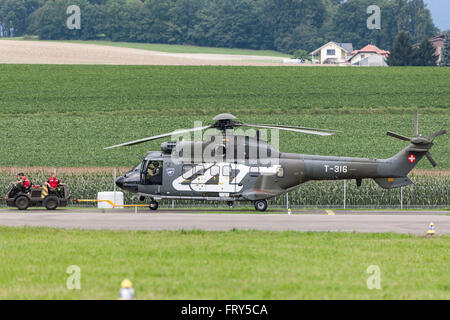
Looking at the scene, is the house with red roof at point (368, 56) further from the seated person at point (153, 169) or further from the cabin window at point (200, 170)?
the cabin window at point (200, 170)

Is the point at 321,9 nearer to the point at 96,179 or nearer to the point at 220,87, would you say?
the point at 220,87

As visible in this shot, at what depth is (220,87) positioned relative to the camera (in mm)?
64688

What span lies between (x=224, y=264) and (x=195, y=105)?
45050 millimetres

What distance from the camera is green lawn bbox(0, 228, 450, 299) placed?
35.2 ft

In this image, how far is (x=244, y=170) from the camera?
95.5ft

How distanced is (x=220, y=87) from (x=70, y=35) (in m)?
61.9

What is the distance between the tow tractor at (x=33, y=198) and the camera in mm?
29516

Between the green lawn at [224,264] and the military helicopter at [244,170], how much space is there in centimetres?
1004

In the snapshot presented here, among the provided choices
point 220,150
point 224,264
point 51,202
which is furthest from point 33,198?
point 224,264

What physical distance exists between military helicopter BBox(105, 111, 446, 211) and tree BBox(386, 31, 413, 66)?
81.8 m

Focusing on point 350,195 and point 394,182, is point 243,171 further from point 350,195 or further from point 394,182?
point 350,195
